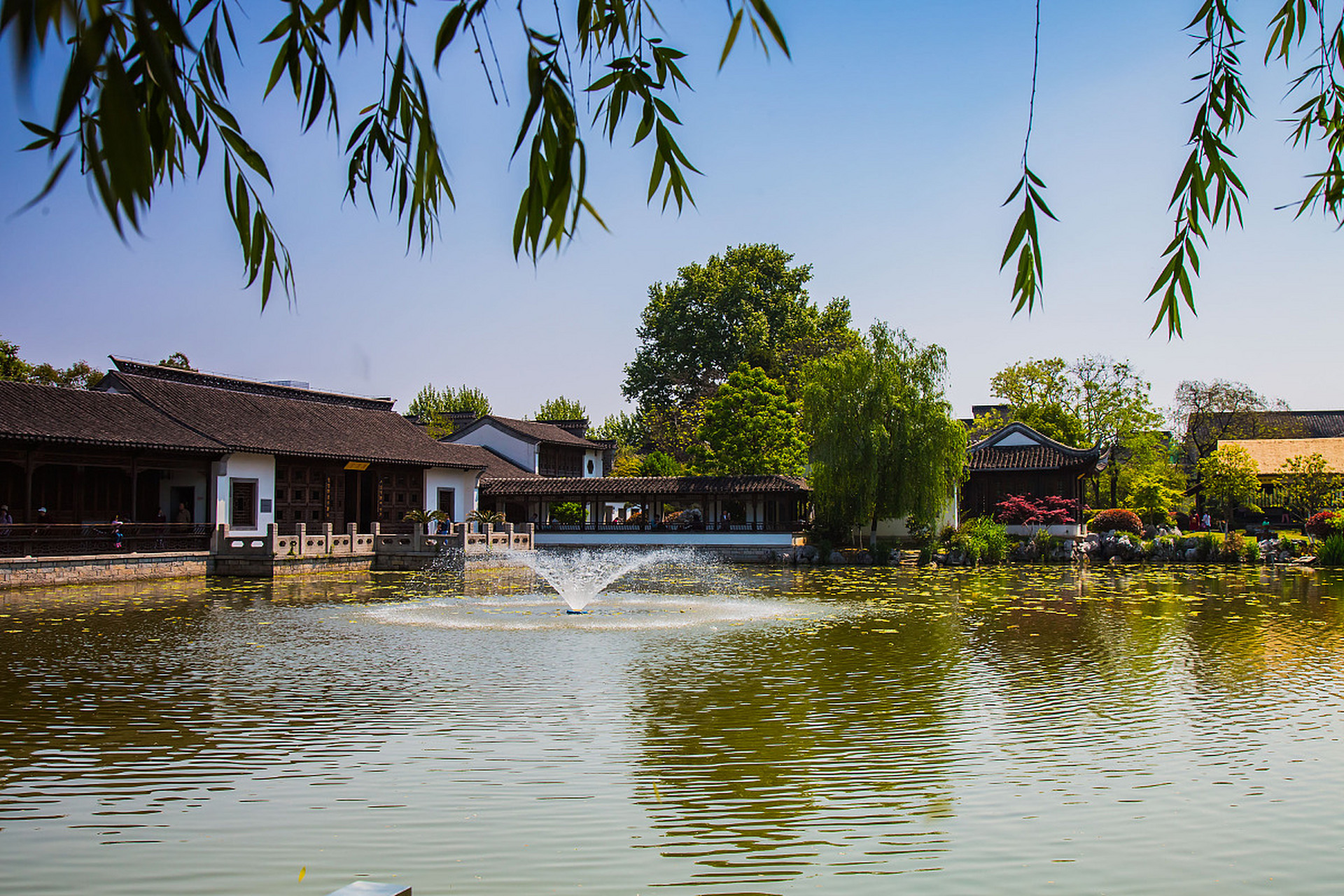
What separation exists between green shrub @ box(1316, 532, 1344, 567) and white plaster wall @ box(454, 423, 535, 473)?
24.9m

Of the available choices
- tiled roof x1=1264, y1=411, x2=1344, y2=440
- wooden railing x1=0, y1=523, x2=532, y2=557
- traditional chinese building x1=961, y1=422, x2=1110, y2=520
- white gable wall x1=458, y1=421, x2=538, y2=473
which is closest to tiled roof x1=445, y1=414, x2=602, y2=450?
white gable wall x1=458, y1=421, x2=538, y2=473

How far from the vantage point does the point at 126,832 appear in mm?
4703

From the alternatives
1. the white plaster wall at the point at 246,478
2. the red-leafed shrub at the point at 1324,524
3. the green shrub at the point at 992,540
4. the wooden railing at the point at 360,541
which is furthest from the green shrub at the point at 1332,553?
the white plaster wall at the point at 246,478

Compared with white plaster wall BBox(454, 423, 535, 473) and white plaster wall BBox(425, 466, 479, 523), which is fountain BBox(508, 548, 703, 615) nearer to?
white plaster wall BBox(425, 466, 479, 523)

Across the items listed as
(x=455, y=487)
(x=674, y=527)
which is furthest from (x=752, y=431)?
(x=455, y=487)

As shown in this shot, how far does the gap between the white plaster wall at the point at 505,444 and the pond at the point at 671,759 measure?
84.6ft

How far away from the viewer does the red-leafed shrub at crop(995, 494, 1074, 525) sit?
29812mm

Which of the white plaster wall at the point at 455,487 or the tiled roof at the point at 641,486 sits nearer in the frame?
the tiled roof at the point at 641,486

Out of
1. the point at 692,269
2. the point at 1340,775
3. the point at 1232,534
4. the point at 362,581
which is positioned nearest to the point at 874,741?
the point at 1340,775

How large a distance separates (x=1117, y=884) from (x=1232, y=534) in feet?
82.0

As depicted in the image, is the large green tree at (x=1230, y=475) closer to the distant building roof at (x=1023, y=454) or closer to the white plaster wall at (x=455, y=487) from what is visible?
the distant building roof at (x=1023, y=454)

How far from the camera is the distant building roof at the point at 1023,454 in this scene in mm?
31141

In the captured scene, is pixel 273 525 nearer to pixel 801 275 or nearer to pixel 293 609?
pixel 293 609

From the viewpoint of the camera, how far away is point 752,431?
33.3 meters
